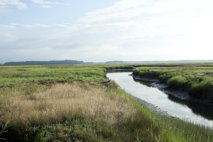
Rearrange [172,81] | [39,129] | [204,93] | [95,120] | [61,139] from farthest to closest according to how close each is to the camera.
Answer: [172,81] → [204,93] → [95,120] → [39,129] → [61,139]

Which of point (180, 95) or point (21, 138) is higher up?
point (21, 138)

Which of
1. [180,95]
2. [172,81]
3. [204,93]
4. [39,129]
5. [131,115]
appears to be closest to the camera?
[39,129]

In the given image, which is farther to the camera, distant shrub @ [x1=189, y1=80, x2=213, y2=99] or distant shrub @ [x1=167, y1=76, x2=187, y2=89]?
distant shrub @ [x1=167, y1=76, x2=187, y2=89]

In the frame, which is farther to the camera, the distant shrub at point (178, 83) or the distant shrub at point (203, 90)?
the distant shrub at point (178, 83)

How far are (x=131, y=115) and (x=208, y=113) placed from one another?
13.6m

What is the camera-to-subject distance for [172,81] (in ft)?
111

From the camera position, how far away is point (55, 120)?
845cm

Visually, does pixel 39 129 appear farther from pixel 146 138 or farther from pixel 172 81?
pixel 172 81

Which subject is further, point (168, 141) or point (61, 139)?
point (61, 139)

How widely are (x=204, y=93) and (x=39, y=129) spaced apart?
71.5ft

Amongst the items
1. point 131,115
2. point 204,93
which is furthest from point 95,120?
point 204,93

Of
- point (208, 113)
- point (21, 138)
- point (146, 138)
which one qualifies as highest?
point (146, 138)

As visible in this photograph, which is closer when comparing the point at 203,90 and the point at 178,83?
the point at 203,90

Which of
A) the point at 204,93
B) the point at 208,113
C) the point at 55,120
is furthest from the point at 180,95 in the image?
the point at 55,120
